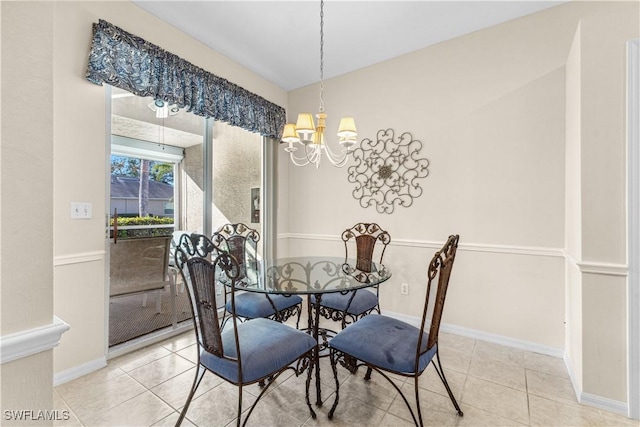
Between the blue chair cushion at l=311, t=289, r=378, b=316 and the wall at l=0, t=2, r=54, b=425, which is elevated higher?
the wall at l=0, t=2, r=54, b=425

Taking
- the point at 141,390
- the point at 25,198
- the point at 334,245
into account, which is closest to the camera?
the point at 25,198

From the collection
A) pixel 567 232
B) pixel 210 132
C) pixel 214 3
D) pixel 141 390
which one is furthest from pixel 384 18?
pixel 141 390

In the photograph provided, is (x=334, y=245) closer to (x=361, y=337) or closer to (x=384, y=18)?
(x=361, y=337)

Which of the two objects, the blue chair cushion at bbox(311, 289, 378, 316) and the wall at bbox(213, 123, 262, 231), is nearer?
the blue chair cushion at bbox(311, 289, 378, 316)

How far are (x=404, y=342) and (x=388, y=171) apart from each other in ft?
6.57

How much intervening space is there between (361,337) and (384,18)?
264cm

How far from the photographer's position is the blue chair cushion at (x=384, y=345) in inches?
58.8

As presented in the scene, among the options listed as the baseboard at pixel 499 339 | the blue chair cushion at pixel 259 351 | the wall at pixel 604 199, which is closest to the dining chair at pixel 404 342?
the blue chair cushion at pixel 259 351

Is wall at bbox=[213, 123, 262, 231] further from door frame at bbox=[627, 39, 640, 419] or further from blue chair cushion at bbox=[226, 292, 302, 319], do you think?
door frame at bbox=[627, 39, 640, 419]

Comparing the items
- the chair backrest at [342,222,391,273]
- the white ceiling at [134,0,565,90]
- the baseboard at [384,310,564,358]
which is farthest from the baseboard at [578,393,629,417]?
the white ceiling at [134,0,565,90]

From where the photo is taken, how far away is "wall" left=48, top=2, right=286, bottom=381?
1959 millimetres

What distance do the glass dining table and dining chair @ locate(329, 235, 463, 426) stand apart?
0.81 ft

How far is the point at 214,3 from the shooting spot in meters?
2.36

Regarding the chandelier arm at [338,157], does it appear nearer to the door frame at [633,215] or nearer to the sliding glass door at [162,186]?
the sliding glass door at [162,186]
